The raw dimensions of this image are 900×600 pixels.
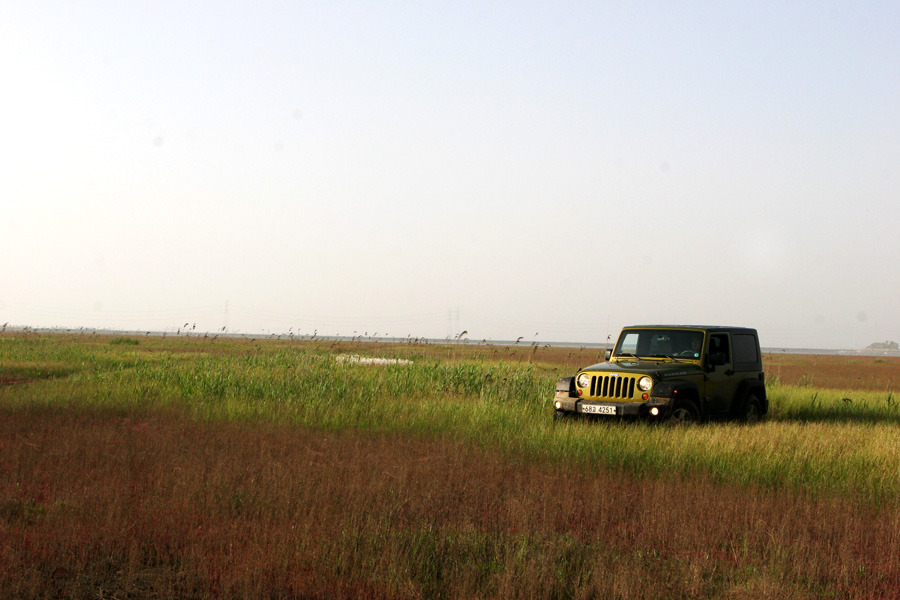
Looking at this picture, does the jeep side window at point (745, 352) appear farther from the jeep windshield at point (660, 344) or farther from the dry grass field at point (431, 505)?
the dry grass field at point (431, 505)

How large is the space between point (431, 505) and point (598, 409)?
6198 millimetres

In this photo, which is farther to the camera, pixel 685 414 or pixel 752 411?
pixel 752 411

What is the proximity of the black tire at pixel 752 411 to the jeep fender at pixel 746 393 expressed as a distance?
0.07 metres

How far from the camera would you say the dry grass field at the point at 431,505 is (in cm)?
572

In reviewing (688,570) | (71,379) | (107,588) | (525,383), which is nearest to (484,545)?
(688,570)

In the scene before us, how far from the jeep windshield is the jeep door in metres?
0.32

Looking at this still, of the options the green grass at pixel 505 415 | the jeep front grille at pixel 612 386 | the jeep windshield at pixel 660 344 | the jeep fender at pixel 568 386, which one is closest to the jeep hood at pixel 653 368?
the jeep front grille at pixel 612 386

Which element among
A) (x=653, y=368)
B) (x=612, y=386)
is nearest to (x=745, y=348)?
(x=653, y=368)

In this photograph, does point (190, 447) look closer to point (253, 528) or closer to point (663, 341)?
point (253, 528)

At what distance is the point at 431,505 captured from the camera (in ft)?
26.2

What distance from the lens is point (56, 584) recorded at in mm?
5484

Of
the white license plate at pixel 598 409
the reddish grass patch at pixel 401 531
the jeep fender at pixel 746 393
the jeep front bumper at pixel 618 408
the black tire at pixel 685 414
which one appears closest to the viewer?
the reddish grass patch at pixel 401 531

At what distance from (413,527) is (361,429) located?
7370 millimetres

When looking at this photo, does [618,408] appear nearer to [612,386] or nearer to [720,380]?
[612,386]
